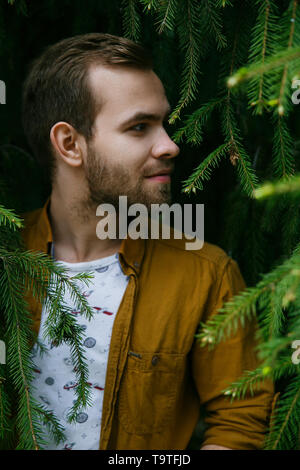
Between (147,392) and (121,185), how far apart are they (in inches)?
32.6

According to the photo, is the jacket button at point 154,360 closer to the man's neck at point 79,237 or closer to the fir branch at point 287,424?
the man's neck at point 79,237

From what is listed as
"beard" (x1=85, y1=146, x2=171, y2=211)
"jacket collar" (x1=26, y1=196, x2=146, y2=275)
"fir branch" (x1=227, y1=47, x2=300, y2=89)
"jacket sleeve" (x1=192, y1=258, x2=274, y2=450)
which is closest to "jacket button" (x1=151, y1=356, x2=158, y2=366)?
"jacket sleeve" (x1=192, y1=258, x2=274, y2=450)

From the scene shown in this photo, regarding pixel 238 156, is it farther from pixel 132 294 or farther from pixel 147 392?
pixel 147 392

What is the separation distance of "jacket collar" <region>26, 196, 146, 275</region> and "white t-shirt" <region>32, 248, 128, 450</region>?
15 centimetres

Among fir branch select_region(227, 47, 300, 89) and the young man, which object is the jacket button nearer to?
the young man

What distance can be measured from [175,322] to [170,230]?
45 cm

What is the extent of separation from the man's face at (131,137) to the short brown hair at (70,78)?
4cm

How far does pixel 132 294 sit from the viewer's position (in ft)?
5.50

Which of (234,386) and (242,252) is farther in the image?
(242,252)

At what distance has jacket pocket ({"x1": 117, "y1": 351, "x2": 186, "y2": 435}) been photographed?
1636 mm

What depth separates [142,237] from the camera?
6.13ft

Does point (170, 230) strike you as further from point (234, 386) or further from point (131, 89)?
point (234, 386)

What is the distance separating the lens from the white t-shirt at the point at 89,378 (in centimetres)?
162
